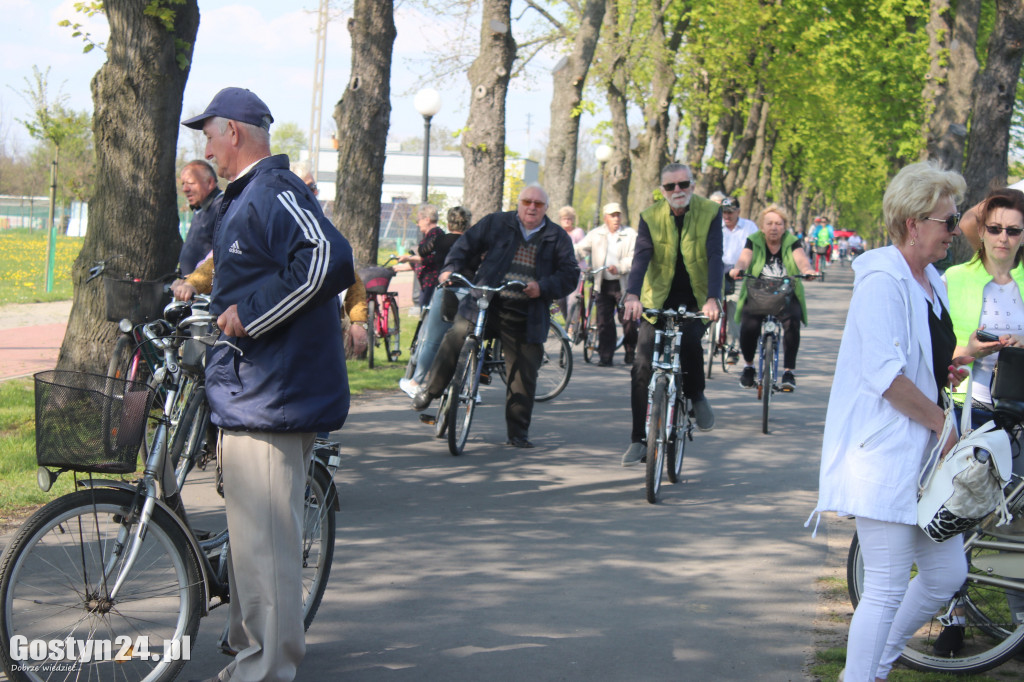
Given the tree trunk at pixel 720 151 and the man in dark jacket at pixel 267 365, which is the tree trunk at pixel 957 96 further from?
the man in dark jacket at pixel 267 365

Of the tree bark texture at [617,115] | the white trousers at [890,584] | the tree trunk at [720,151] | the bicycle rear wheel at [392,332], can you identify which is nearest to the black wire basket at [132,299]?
the white trousers at [890,584]

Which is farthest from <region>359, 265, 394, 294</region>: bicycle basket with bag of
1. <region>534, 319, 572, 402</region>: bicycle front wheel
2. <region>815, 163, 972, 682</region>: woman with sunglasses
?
<region>815, 163, 972, 682</region>: woman with sunglasses

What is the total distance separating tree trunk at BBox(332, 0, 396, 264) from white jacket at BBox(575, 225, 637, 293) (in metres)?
3.16

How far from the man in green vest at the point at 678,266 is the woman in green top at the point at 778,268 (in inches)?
119

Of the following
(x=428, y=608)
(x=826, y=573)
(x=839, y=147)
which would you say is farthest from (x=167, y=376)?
(x=839, y=147)

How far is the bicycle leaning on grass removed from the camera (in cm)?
358

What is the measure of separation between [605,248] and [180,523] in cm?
1202

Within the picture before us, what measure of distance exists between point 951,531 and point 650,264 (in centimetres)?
496

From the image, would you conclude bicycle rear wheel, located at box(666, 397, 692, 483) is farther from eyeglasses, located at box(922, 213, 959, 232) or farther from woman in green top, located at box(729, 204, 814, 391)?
eyeglasses, located at box(922, 213, 959, 232)

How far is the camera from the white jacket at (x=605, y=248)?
15219 millimetres

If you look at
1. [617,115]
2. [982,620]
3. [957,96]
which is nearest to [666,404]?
[982,620]

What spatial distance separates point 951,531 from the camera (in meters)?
3.72

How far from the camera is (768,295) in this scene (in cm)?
1112

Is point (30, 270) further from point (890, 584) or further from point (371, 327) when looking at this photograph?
point (890, 584)
